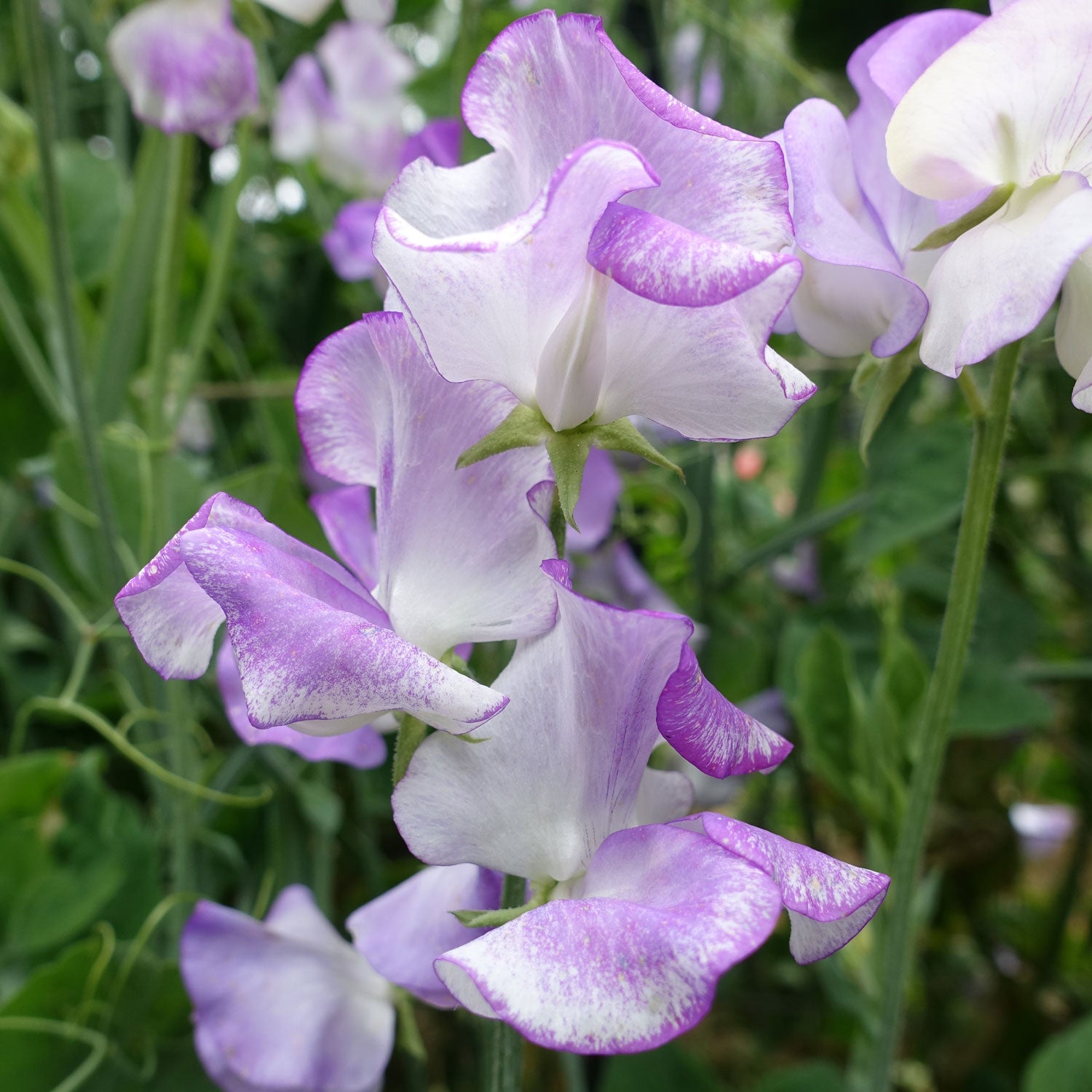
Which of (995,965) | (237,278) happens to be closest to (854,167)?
(237,278)

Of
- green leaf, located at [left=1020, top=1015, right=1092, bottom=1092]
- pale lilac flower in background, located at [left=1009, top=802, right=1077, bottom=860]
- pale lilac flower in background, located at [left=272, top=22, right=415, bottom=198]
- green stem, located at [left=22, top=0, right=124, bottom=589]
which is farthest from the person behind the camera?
pale lilac flower in background, located at [left=1009, top=802, right=1077, bottom=860]

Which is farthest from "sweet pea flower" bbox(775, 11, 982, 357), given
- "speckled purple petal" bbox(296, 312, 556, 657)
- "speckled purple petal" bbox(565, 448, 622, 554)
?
"speckled purple petal" bbox(565, 448, 622, 554)

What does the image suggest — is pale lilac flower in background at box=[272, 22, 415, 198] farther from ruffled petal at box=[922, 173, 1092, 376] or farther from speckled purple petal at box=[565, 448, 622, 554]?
ruffled petal at box=[922, 173, 1092, 376]

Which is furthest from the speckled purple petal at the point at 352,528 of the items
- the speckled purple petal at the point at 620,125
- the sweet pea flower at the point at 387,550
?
the speckled purple petal at the point at 620,125

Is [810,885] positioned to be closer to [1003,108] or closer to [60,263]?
[1003,108]

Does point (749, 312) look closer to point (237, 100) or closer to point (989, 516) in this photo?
point (989, 516)

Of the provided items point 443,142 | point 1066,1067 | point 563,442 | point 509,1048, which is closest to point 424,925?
point 509,1048

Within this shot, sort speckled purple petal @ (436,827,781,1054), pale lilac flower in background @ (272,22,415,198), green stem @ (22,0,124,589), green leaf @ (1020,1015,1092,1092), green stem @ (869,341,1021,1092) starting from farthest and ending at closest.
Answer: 1. pale lilac flower in background @ (272,22,415,198)
2. green leaf @ (1020,1015,1092,1092)
3. green stem @ (22,0,124,589)
4. green stem @ (869,341,1021,1092)
5. speckled purple petal @ (436,827,781,1054)
